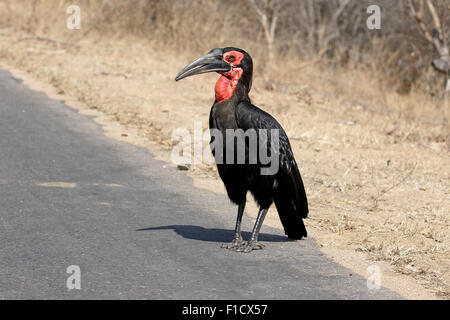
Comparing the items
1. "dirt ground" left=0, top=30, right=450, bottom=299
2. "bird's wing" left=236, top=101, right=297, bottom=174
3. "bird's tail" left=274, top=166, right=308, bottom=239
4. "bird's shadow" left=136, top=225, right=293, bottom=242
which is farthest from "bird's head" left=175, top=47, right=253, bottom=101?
"dirt ground" left=0, top=30, right=450, bottom=299

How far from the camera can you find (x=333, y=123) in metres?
11.1

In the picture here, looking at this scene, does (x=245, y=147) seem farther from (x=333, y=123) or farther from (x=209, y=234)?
(x=333, y=123)

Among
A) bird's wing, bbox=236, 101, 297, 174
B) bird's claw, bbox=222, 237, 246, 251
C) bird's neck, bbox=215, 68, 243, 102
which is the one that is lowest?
bird's claw, bbox=222, 237, 246, 251

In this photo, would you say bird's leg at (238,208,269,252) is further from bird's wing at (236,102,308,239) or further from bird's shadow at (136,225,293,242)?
bird's shadow at (136,225,293,242)

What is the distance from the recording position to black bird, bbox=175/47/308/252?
5.16m

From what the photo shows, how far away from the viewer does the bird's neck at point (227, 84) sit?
5.23 m

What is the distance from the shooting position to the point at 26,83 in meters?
11.8

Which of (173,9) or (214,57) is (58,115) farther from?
(173,9)

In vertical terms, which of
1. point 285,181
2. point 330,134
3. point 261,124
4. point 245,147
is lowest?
point 330,134

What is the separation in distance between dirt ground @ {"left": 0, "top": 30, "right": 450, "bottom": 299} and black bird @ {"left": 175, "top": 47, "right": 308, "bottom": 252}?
1.79ft

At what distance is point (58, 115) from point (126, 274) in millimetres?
5560

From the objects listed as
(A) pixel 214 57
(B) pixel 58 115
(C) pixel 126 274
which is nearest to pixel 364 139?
(B) pixel 58 115

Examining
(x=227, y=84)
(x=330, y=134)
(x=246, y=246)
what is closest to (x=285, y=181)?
(x=246, y=246)

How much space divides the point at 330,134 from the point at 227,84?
16.6 feet
